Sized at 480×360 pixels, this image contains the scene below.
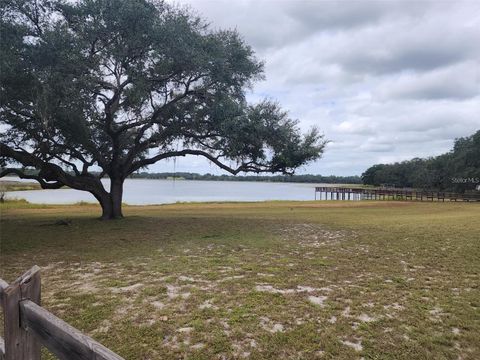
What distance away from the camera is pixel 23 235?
13008 millimetres

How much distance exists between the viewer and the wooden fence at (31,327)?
2.22m

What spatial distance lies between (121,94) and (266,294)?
12.1 metres

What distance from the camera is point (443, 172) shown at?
7888 centimetres

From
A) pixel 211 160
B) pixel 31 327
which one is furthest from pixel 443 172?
pixel 31 327

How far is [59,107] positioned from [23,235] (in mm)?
4512

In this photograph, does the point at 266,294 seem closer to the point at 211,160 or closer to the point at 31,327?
the point at 31,327

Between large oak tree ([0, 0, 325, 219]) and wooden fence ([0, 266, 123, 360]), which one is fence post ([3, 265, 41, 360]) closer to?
wooden fence ([0, 266, 123, 360])

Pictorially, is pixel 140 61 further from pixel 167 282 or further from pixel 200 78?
pixel 167 282

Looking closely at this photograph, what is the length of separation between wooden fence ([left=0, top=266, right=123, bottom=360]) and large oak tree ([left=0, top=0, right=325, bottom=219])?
32.8 ft

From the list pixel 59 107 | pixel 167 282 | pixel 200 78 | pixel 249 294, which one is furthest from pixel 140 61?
pixel 249 294

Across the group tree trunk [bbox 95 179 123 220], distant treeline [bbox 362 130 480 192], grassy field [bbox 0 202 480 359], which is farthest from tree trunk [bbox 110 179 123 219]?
distant treeline [bbox 362 130 480 192]

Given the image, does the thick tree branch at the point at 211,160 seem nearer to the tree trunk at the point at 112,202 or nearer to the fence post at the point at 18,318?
the tree trunk at the point at 112,202

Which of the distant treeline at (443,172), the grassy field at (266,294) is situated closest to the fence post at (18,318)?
the grassy field at (266,294)

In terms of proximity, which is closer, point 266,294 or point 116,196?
point 266,294
